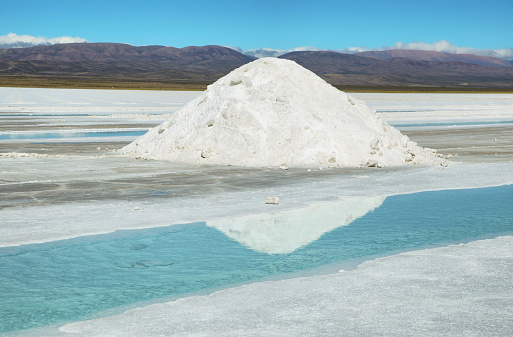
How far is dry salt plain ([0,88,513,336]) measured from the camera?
14.2 ft

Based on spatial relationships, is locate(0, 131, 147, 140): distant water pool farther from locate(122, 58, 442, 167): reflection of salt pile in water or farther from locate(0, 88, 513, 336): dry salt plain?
locate(0, 88, 513, 336): dry salt plain

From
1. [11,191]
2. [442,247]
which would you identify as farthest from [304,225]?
[11,191]

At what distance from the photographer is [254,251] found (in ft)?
21.0

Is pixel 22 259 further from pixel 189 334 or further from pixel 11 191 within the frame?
pixel 11 191

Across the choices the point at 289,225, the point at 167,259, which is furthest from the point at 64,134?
the point at 167,259

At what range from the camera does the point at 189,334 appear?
4.00 meters

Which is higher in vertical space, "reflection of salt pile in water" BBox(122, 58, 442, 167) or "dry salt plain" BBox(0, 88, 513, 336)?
"reflection of salt pile in water" BBox(122, 58, 442, 167)

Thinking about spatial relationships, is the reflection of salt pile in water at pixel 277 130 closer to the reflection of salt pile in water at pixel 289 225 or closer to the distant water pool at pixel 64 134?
the reflection of salt pile in water at pixel 289 225

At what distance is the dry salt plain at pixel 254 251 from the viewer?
14.2 ft

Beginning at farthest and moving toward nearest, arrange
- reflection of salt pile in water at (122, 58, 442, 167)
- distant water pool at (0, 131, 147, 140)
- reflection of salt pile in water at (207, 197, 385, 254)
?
distant water pool at (0, 131, 147, 140) < reflection of salt pile in water at (122, 58, 442, 167) < reflection of salt pile in water at (207, 197, 385, 254)

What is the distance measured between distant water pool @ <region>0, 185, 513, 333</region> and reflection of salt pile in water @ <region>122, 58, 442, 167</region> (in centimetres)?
483

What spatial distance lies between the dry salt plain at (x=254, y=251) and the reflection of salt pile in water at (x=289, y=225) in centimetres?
2

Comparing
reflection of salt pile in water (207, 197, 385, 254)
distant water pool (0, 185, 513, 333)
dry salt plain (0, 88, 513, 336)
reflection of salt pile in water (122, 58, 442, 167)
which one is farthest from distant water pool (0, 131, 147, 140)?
distant water pool (0, 185, 513, 333)

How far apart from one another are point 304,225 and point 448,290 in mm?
2889
